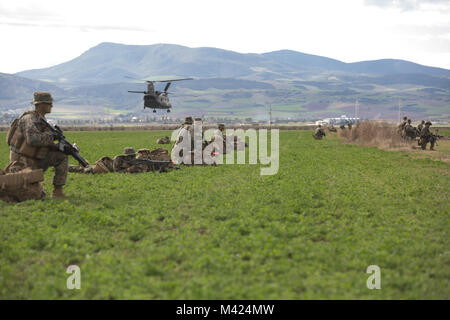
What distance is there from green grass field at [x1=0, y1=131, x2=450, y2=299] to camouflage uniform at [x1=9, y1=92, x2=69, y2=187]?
1.26 metres

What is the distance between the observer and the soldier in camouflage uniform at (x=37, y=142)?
1174 centimetres

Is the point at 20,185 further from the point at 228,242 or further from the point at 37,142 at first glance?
the point at 228,242

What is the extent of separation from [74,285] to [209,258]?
2.18 m

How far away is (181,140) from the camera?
21.1 meters

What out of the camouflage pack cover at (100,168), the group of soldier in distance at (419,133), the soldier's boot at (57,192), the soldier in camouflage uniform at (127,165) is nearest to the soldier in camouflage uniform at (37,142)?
the soldier's boot at (57,192)

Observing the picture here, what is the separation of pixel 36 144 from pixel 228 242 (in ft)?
21.2

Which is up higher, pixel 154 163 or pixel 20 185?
pixel 20 185

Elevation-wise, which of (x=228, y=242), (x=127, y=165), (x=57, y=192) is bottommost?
(x=228, y=242)

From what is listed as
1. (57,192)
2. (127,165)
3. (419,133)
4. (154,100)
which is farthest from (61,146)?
(154,100)

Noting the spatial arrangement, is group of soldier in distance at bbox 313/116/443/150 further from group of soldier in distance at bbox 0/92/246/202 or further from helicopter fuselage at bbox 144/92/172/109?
helicopter fuselage at bbox 144/92/172/109

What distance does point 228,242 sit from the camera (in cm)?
833
